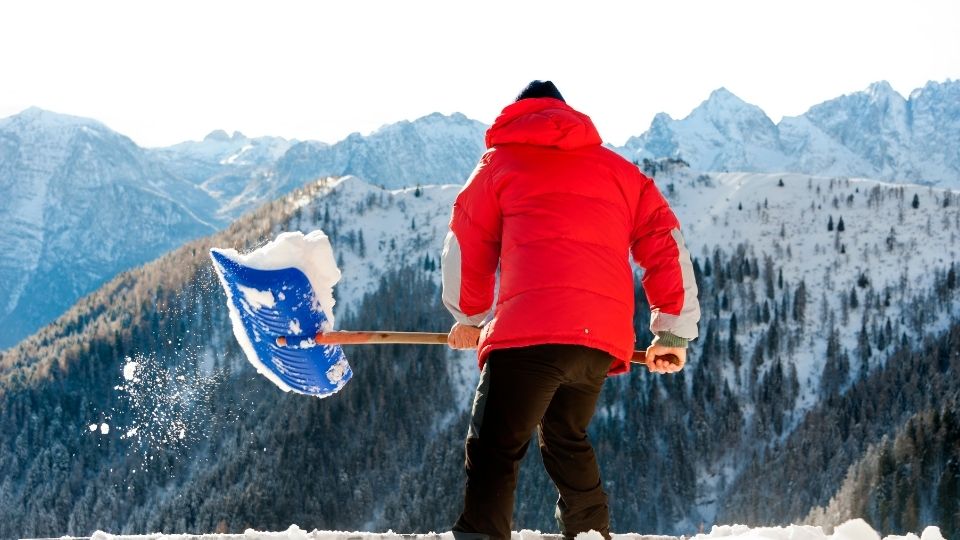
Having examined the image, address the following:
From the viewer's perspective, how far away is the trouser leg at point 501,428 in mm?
3648

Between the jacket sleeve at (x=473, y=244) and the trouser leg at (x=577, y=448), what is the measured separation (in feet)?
1.91

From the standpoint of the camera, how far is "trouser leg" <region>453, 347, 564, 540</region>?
144 inches

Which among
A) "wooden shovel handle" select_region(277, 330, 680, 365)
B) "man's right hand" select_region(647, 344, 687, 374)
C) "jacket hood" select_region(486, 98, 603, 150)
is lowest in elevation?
"man's right hand" select_region(647, 344, 687, 374)

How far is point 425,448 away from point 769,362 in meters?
51.1

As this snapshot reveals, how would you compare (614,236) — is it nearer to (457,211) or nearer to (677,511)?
(457,211)

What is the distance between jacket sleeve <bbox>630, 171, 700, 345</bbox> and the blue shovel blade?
7.09 feet

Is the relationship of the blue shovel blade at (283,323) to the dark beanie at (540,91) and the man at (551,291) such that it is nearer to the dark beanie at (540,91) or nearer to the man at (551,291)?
the man at (551,291)

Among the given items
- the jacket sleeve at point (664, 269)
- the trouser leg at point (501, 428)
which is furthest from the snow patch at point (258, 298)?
the jacket sleeve at point (664, 269)

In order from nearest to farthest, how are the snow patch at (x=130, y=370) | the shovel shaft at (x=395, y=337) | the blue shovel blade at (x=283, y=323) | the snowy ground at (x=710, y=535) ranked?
1. the snowy ground at (x=710, y=535)
2. the shovel shaft at (x=395, y=337)
3. the blue shovel blade at (x=283, y=323)
4. the snow patch at (x=130, y=370)

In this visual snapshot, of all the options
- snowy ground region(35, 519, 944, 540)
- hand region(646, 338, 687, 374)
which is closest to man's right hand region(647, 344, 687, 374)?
hand region(646, 338, 687, 374)

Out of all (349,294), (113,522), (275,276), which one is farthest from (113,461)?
(275,276)

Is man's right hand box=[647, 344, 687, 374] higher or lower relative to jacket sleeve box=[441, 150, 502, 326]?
lower

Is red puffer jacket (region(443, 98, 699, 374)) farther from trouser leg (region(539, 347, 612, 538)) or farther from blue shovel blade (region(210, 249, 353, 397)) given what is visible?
blue shovel blade (region(210, 249, 353, 397))

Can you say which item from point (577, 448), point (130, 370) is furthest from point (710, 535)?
point (130, 370)
